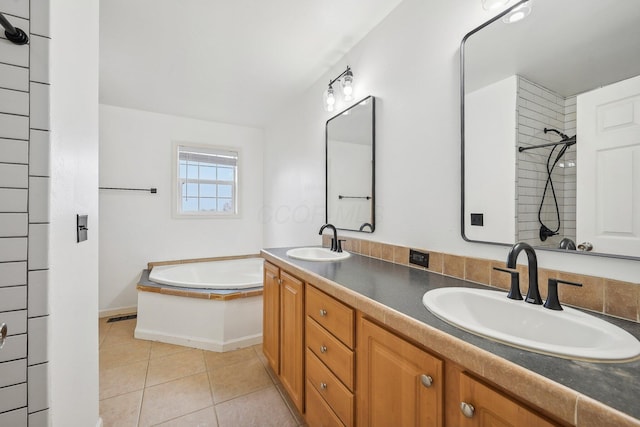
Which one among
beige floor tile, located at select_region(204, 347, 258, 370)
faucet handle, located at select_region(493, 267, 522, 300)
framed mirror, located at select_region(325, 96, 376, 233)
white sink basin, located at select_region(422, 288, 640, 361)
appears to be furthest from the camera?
beige floor tile, located at select_region(204, 347, 258, 370)

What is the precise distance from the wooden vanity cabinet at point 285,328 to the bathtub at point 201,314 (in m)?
0.50

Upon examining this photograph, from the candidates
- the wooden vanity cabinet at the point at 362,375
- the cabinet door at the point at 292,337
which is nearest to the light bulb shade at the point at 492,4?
the wooden vanity cabinet at the point at 362,375

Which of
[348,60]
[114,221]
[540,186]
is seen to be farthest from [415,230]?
[114,221]

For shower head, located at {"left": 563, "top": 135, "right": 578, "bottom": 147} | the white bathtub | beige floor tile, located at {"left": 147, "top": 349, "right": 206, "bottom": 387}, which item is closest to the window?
the white bathtub

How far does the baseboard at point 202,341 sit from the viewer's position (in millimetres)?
2342

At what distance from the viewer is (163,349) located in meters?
2.37

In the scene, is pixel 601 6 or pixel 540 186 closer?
pixel 601 6

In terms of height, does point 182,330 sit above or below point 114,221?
below

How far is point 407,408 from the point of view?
31.4 inches

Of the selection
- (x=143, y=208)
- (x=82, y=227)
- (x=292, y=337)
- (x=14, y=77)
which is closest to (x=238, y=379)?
(x=292, y=337)

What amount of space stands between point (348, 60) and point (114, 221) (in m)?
3.19

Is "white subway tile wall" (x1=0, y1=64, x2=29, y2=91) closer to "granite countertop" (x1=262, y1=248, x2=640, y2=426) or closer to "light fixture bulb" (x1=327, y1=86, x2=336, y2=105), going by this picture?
"granite countertop" (x1=262, y1=248, x2=640, y2=426)

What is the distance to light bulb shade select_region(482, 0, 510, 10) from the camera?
114cm

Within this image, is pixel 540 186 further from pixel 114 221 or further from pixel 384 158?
pixel 114 221
